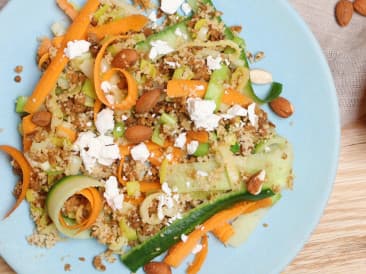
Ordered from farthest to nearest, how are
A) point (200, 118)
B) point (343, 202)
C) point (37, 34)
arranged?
point (343, 202) < point (37, 34) < point (200, 118)

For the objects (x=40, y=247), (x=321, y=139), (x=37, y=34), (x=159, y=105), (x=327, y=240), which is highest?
(x=37, y=34)

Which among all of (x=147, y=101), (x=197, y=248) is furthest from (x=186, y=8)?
(x=197, y=248)

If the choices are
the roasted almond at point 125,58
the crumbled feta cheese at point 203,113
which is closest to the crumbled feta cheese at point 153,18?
the roasted almond at point 125,58

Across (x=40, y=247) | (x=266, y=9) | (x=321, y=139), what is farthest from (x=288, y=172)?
(x=40, y=247)

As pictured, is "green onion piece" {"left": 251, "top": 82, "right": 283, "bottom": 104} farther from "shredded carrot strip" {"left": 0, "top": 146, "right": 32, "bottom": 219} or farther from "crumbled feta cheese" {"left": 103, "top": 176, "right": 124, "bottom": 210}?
"shredded carrot strip" {"left": 0, "top": 146, "right": 32, "bottom": 219}

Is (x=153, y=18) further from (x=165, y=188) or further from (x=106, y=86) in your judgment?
(x=165, y=188)

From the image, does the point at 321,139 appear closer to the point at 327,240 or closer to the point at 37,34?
the point at 327,240

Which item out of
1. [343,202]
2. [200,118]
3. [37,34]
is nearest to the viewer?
[200,118]
